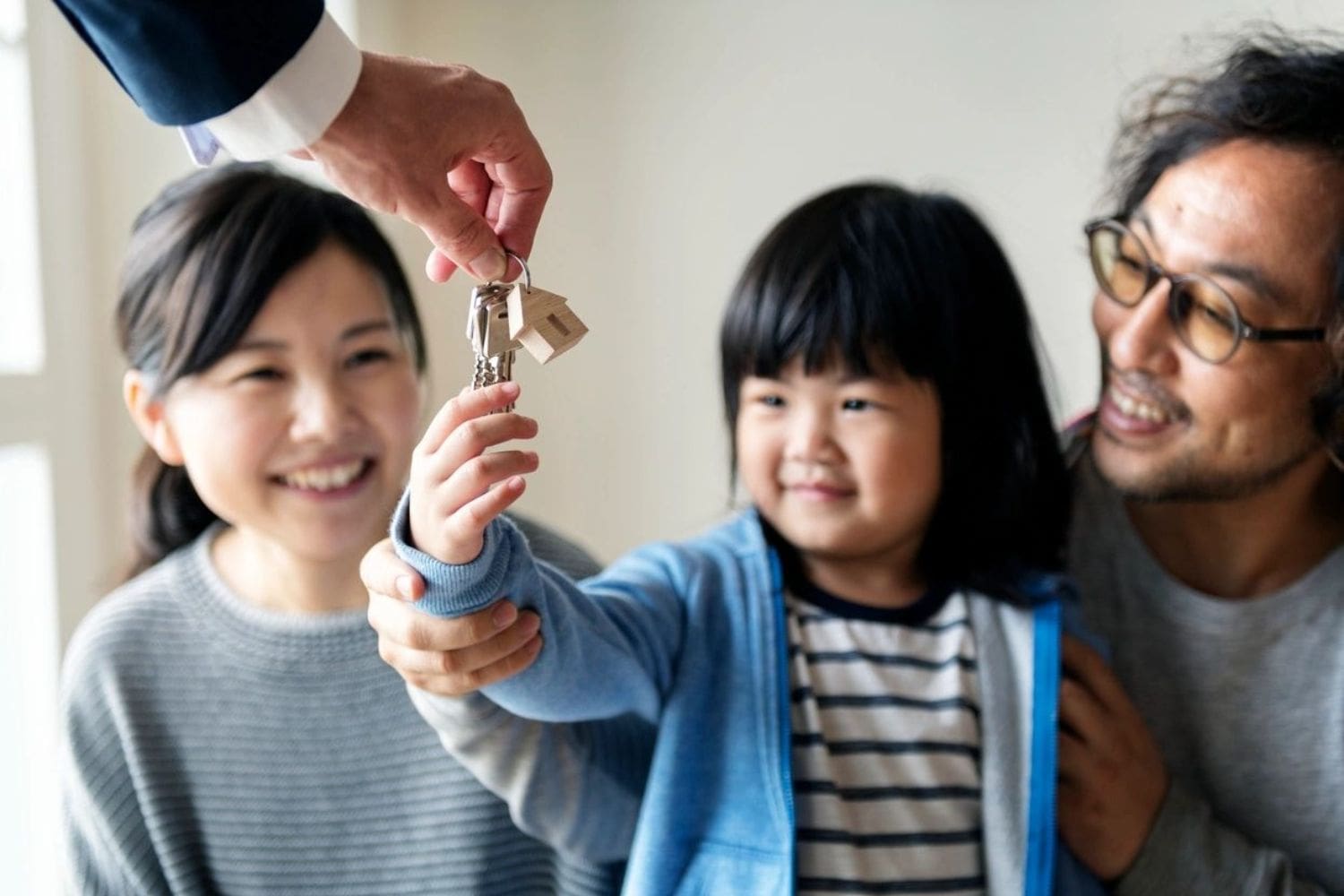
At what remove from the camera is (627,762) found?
1155mm

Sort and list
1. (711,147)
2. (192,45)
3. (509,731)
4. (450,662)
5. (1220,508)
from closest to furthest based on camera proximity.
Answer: (192,45)
(450,662)
(509,731)
(1220,508)
(711,147)

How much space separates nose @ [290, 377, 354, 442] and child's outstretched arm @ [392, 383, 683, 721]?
0.94ft

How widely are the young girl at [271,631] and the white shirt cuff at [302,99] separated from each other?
44cm

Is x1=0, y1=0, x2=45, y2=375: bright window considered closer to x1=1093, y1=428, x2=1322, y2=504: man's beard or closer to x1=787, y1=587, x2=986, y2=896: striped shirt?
x1=787, y1=587, x2=986, y2=896: striped shirt

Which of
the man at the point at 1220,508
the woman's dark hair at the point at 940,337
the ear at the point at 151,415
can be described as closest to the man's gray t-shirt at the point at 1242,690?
the man at the point at 1220,508

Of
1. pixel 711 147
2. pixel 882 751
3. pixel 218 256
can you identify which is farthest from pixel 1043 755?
pixel 711 147

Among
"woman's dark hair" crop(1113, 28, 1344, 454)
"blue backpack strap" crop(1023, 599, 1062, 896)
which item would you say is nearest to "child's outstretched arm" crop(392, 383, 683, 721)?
"blue backpack strap" crop(1023, 599, 1062, 896)

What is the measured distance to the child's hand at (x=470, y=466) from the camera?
78 centimetres

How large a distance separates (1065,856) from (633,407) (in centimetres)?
92

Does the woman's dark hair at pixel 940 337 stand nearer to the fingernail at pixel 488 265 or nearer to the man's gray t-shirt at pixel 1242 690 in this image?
the man's gray t-shirt at pixel 1242 690

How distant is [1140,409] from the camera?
4.18 ft

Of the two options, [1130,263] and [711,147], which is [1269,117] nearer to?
[1130,263]

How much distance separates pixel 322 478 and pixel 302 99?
531 millimetres

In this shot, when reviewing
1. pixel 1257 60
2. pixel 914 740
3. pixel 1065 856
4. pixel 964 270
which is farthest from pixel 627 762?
pixel 1257 60
